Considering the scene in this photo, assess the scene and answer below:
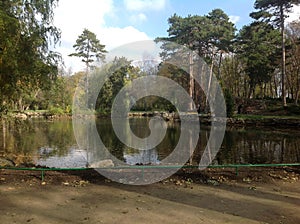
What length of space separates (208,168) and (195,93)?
3788cm

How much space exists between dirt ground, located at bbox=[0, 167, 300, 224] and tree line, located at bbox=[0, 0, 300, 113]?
8.90 ft

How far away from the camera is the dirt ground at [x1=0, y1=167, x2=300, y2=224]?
179 inches

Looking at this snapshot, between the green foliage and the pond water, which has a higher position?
the green foliage

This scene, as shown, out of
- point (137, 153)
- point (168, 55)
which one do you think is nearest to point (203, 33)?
point (168, 55)

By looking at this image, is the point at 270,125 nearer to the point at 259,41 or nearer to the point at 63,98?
the point at 259,41

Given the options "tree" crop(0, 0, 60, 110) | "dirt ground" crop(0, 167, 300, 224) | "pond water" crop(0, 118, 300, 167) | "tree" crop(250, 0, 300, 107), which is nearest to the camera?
"dirt ground" crop(0, 167, 300, 224)

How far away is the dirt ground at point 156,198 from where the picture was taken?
179 inches

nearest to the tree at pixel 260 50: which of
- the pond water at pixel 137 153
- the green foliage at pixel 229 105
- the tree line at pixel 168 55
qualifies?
the tree line at pixel 168 55

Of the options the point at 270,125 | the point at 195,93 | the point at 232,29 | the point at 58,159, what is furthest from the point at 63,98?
the point at 58,159

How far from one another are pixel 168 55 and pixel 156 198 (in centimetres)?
3595

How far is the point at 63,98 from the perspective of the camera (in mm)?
48188

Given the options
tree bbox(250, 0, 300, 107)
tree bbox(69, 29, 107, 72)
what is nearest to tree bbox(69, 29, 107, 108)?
tree bbox(69, 29, 107, 72)

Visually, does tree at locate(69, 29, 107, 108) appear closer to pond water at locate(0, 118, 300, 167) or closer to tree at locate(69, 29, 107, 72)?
tree at locate(69, 29, 107, 72)

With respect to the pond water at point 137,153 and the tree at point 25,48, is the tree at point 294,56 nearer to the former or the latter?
the pond water at point 137,153
